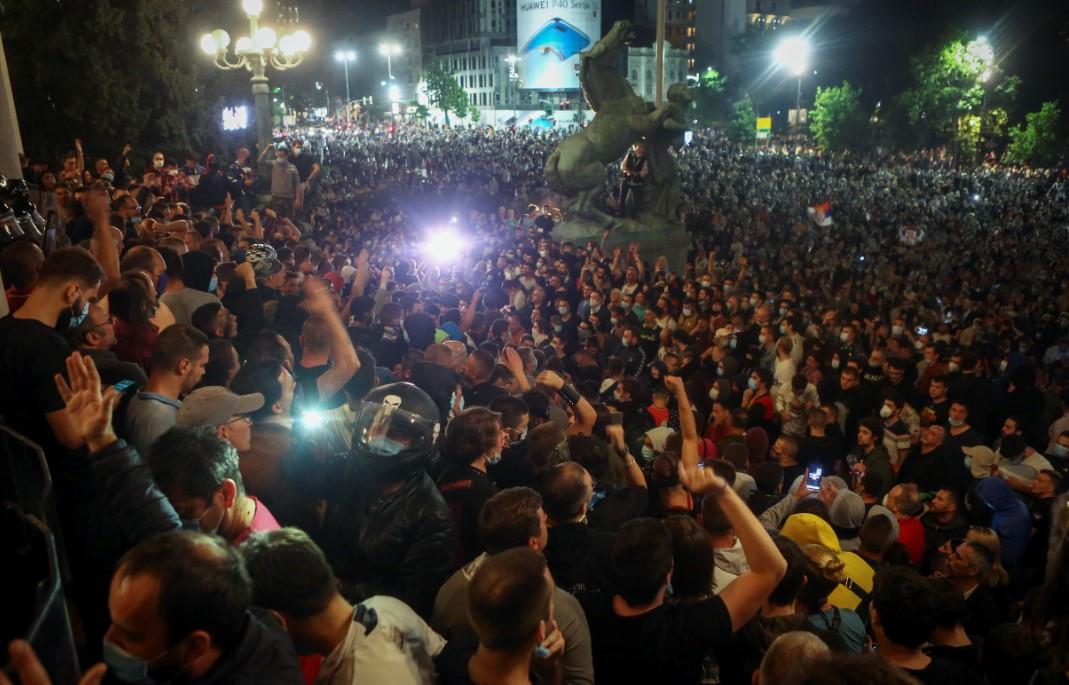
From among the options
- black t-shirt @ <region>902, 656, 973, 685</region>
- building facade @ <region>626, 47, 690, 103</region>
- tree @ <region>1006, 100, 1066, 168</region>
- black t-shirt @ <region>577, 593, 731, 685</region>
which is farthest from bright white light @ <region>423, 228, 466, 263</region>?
building facade @ <region>626, 47, 690, 103</region>

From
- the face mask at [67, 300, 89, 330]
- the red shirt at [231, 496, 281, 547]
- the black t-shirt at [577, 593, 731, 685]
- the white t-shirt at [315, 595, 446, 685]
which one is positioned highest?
the face mask at [67, 300, 89, 330]

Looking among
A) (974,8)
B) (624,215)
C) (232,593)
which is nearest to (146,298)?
(232,593)

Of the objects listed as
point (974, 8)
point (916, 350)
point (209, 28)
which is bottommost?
point (916, 350)

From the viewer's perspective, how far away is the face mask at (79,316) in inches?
146

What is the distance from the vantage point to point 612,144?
18234 mm

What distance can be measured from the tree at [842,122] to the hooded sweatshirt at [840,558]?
44.6 m

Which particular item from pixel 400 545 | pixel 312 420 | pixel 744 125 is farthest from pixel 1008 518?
pixel 744 125

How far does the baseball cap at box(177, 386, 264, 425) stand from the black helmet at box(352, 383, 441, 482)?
1.96 ft

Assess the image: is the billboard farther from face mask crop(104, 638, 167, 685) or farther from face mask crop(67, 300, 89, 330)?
face mask crop(104, 638, 167, 685)

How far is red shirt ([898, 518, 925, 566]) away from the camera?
4777 millimetres

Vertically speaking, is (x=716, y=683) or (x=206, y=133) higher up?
(x=206, y=133)

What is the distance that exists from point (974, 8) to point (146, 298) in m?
50.5

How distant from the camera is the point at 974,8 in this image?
147 ft

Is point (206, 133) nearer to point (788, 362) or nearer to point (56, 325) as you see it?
point (788, 362)
